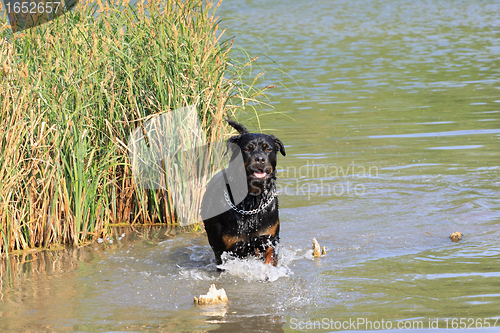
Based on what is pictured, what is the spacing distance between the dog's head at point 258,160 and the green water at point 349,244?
2.67ft

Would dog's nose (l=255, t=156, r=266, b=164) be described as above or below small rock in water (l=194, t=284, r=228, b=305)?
above

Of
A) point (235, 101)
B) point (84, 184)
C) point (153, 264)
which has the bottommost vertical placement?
point (153, 264)

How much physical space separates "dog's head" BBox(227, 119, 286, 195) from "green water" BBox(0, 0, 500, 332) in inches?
32.1

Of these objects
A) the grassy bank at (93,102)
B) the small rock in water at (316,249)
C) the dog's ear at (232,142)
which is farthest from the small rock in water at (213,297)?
the grassy bank at (93,102)

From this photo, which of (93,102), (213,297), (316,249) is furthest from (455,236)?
(93,102)

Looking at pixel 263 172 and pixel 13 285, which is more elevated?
pixel 263 172

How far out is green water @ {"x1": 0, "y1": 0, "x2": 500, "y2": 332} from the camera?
4789mm

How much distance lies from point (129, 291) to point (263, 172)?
1584 mm

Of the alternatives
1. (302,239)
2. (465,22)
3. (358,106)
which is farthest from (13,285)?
(465,22)

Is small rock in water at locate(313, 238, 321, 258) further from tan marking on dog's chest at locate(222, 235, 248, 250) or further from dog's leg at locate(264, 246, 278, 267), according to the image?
tan marking on dog's chest at locate(222, 235, 248, 250)

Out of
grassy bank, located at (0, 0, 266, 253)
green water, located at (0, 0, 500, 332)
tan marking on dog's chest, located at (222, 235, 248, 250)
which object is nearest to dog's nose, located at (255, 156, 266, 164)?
tan marking on dog's chest, located at (222, 235, 248, 250)

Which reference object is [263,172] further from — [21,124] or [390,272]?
[21,124]

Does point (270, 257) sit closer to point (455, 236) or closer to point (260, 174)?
point (260, 174)

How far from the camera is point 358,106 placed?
44.3ft
